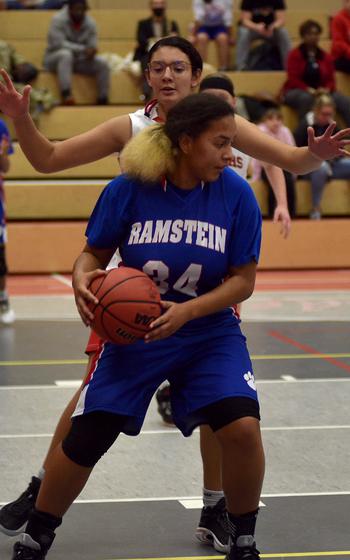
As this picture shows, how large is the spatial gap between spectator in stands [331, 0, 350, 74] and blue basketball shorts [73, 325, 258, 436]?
42.3ft

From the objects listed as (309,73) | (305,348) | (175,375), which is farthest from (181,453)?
(309,73)

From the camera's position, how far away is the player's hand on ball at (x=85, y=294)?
414cm

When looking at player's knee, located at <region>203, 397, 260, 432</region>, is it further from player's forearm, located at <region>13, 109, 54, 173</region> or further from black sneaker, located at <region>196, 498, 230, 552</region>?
player's forearm, located at <region>13, 109, 54, 173</region>

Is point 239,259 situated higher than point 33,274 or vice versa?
point 239,259

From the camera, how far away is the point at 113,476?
579 centimetres

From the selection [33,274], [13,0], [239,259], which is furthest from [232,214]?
[13,0]

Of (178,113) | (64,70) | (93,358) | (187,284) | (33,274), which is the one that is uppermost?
(178,113)

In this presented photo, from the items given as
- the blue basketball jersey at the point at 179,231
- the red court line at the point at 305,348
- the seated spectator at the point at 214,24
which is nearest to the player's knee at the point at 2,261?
the red court line at the point at 305,348

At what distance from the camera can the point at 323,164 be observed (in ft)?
48.3

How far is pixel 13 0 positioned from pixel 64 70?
2.29 meters

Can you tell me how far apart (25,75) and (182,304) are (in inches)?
461

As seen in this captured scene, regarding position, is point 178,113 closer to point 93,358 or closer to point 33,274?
point 93,358

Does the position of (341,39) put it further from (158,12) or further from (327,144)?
(327,144)

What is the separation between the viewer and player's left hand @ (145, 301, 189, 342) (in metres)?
4.06
